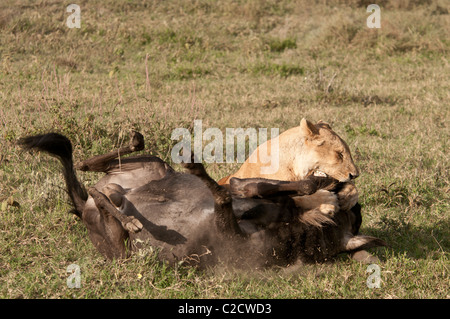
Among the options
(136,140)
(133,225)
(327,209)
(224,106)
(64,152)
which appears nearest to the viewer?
(133,225)

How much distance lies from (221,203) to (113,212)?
2.51ft

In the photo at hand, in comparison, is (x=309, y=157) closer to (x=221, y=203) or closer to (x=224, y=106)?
(x=221, y=203)

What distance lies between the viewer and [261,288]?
3.81 m

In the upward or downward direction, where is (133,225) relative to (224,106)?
upward

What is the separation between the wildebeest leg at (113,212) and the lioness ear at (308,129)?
6.53ft

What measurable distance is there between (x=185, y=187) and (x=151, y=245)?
1.55ft

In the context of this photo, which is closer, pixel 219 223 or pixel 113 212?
pixel 219 223

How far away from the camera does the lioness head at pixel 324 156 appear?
4859mm

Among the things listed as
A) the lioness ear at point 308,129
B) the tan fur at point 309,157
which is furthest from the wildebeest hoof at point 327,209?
the lioness ear at point 308,129


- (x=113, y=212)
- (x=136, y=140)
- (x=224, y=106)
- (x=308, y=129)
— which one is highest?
(x=136, y=140)

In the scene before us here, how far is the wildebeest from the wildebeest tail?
35 centimetres

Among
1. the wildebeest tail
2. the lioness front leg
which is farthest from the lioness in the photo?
the wildebeest tail

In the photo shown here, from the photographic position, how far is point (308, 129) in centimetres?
504

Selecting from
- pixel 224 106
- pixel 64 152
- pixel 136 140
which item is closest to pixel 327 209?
pixel 136 140
